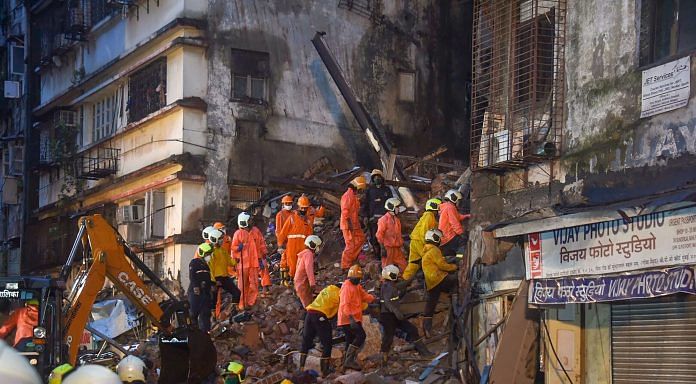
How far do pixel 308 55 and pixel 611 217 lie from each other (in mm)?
17363

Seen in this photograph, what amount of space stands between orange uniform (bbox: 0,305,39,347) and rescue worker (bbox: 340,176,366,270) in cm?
837

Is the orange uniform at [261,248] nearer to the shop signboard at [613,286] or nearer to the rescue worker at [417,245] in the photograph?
the rescue worker at [417,245]

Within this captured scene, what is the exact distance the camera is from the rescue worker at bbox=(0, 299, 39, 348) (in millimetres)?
15141

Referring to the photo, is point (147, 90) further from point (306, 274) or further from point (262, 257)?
point (306, 274)

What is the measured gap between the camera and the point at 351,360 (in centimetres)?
1930

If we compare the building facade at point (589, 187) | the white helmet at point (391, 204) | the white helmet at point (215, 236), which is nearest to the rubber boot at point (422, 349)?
the building facade at point (589, 187)

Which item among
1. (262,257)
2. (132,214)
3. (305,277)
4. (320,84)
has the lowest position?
(305,277)

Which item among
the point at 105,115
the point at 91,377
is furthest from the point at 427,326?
the point at 105,115

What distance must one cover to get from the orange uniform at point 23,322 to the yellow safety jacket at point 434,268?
673 centimetres

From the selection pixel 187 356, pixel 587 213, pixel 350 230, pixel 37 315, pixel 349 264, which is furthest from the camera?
pixel 349 264

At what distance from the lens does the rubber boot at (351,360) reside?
1925cm

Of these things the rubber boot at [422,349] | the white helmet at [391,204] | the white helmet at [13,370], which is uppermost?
the white helmet at [391,204]

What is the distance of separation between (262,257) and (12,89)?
18.8m

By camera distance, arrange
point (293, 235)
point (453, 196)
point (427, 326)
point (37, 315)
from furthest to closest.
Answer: point (293, 235) → point (453, 196) → point (427, 326) → point (37, 315)
